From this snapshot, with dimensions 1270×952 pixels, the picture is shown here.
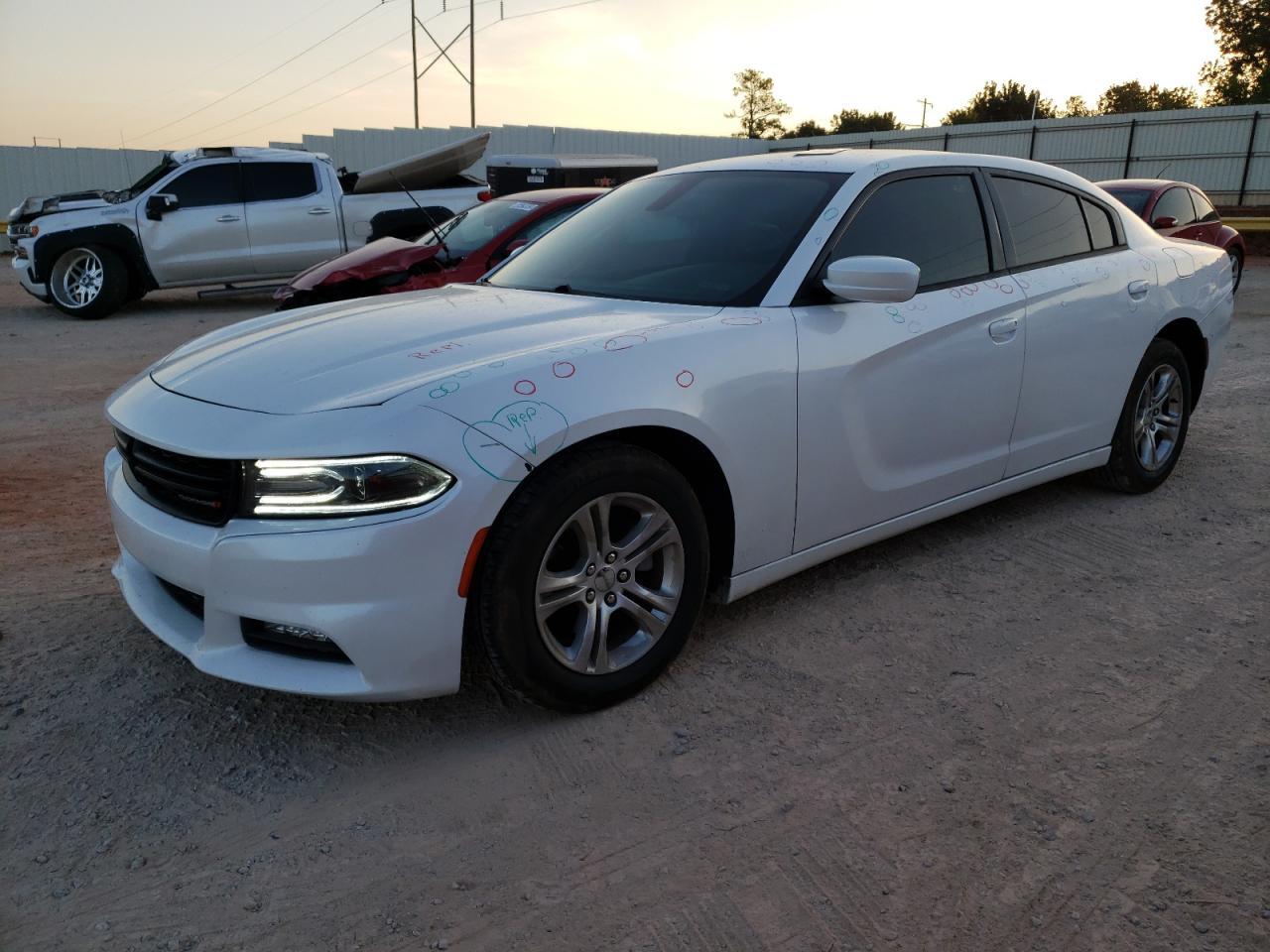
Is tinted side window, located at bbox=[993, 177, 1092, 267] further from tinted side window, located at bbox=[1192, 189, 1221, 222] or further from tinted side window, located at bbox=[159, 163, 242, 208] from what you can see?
tinted side window, located at bbox=[159, 163, 242, 208]

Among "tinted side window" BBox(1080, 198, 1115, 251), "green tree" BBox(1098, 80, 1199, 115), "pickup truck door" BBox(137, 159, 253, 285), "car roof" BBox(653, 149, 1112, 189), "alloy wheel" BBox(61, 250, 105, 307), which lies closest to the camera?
"car roof" BBox(653, 149, 1112, 189)

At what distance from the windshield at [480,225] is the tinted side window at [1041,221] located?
492cm

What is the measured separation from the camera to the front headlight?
251 cm

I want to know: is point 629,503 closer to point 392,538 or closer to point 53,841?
point 392,538

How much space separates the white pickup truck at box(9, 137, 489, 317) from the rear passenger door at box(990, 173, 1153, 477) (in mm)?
7904

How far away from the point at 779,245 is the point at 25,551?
10.8ft

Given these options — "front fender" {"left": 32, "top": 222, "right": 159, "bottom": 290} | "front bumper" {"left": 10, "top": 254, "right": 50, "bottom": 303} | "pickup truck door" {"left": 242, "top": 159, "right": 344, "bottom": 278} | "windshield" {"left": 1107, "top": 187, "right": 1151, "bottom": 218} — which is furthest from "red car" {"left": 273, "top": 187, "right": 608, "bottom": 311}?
"windshield" {"left": 1107, "top": 187, "right": 1151, "bottom": 218}

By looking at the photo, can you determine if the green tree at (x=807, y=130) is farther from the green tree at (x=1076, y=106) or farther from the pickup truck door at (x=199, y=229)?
the pickup truck door at (x=199, y=229)

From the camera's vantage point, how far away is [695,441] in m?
3.07

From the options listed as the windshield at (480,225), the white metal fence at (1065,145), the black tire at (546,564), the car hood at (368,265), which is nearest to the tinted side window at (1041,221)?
the black tire at (546,564)

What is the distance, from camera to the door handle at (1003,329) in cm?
391

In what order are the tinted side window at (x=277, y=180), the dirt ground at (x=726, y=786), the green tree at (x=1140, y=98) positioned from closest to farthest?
the dirt ground at (x=726, y=786) < the tinted side window at (x=277, y=180) < the green tree at (x=1140, y=98)

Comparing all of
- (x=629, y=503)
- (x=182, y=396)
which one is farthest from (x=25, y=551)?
(x=629, y=503)

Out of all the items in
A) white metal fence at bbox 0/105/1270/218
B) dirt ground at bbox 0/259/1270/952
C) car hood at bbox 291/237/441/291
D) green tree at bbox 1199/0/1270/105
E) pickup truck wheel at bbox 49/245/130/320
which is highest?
green tree at bbox 1199/0/1270/105
